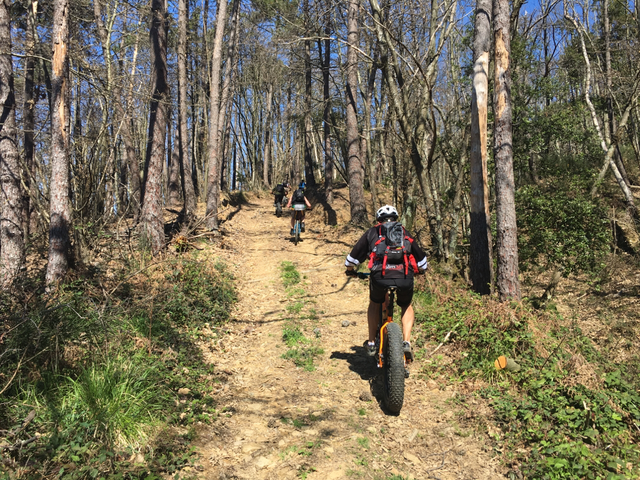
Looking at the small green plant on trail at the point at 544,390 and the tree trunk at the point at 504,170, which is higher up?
the tree trunk at the point at 504,170

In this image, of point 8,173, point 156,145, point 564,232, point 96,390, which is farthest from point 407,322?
point 156,145

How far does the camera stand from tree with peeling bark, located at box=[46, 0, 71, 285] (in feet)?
21.2

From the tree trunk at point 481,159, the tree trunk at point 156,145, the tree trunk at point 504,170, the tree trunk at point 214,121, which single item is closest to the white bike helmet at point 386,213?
the tree trunk at point 504,170

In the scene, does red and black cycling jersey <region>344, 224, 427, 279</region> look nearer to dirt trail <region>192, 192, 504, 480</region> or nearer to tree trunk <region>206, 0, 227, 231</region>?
dirt trail <region>192, 192, 504, 480</region>

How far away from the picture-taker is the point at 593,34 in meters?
20.0

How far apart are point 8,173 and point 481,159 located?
9.11 m

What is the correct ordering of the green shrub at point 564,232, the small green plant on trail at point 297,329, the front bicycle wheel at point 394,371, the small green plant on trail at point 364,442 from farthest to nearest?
the green shrub at point 564,232
the small green plant on trail at point 297,329
the front bicycle wheel at point 394,371
the small green plant on trail at point 364,442

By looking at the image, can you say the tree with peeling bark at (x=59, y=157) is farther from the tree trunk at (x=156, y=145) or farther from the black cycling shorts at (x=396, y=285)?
the black cycling shorts at (x=396, y=285)

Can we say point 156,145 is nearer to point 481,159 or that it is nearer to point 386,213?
point 386,213

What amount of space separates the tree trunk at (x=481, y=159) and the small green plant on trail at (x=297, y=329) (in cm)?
338

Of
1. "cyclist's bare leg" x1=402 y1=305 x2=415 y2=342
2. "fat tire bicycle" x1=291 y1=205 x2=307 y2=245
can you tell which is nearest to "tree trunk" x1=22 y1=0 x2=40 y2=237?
"fat tire bicycle" x1=291 y1=205 x2=307 y2=245

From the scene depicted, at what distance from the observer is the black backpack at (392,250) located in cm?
453

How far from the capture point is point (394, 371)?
13.8ft

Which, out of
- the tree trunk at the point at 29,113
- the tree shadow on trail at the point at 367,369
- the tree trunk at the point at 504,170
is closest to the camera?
the tree shadow on trail at the point at 367,369
